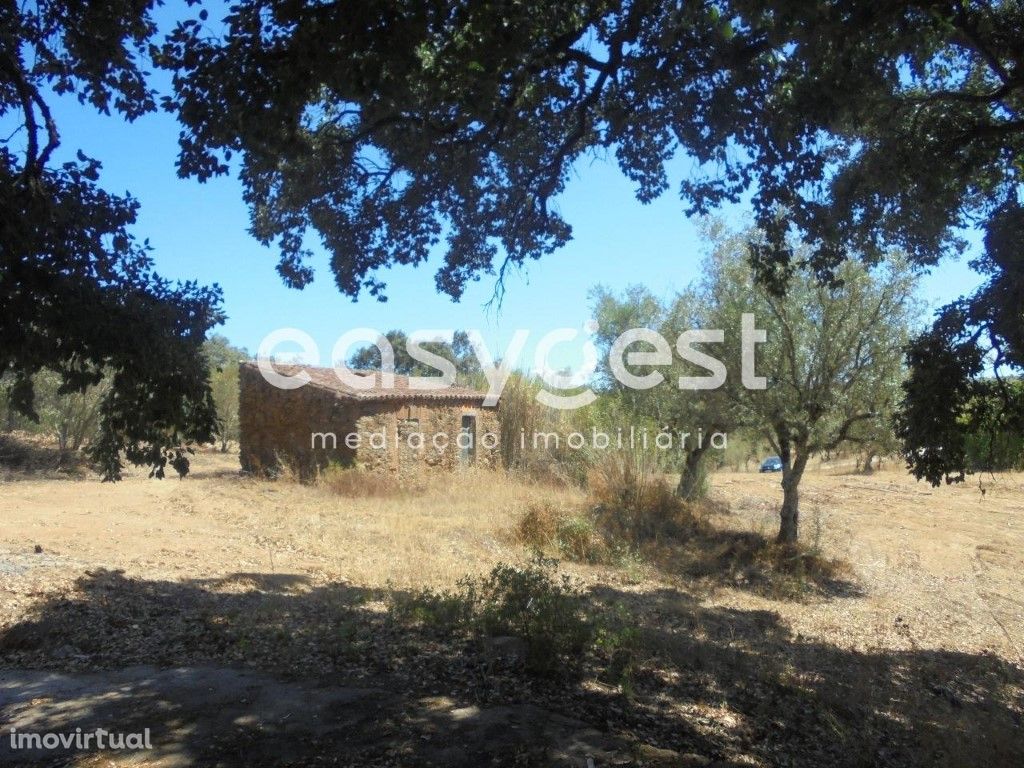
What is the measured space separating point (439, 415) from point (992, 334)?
16150mm

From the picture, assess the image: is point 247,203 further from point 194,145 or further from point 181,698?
point 181,698

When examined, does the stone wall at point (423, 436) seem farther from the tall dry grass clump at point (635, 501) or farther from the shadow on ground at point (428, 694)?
the shadow on ground at point (428, 694)

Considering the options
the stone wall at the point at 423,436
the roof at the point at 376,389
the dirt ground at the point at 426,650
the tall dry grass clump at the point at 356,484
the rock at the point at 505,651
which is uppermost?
the roof at the point at 376,389

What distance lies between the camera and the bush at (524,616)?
251 inches

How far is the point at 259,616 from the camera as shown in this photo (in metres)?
8.04

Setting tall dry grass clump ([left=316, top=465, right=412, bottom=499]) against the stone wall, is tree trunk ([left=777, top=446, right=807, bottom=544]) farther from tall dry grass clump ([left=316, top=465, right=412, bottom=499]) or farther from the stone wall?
the stone wall

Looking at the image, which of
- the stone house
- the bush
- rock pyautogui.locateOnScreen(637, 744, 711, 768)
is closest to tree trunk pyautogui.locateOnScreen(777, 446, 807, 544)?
the bush

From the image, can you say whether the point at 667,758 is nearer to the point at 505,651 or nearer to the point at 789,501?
the point at 505,651

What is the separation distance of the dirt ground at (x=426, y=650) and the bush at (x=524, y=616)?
31 cm

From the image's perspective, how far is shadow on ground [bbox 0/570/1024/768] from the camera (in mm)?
4836

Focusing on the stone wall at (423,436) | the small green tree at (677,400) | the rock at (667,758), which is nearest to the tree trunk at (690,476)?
the small green tree at (677,400)

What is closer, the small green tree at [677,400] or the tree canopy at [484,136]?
the tree canopy at [484,136]

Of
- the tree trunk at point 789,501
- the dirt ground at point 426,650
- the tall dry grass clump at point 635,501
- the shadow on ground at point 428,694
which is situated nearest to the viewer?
the shadow on ground at point 428,694

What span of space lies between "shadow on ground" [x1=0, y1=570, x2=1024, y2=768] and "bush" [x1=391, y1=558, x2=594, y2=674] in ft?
0.63
